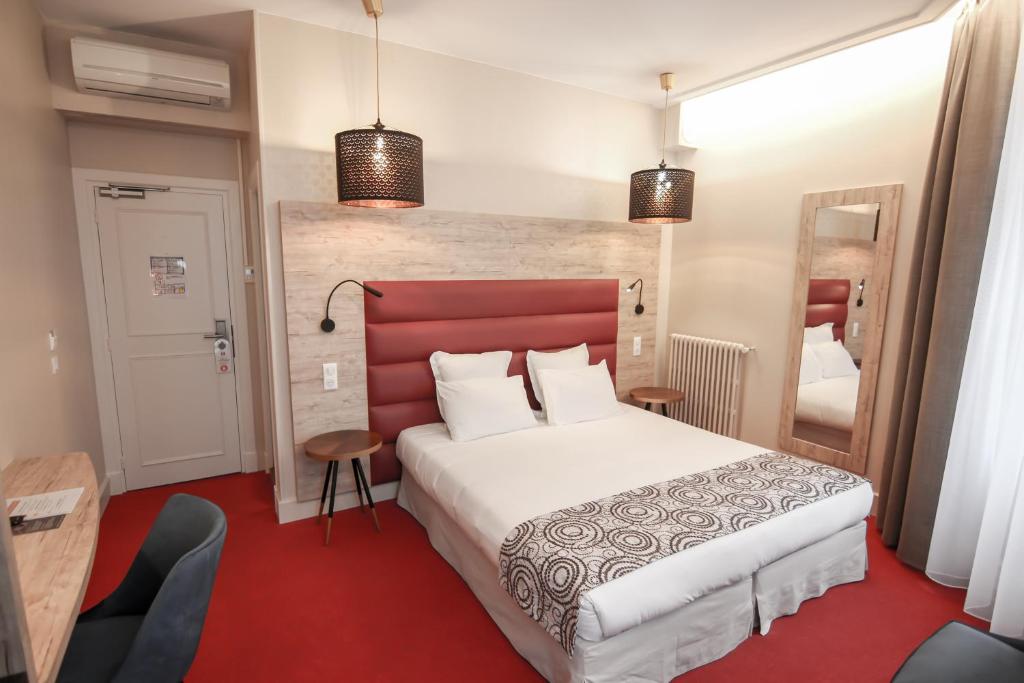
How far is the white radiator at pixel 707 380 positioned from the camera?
3740 millimetres

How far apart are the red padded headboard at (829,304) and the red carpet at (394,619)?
121cm

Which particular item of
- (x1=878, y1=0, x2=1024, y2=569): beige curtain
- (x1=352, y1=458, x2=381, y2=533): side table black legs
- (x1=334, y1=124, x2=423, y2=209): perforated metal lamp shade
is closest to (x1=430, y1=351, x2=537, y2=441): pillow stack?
(x1=352, y1=458, x2=381, y2=533): side table black legs

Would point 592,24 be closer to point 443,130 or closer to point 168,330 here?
point 443,130

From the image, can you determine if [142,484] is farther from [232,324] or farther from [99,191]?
[99,191]

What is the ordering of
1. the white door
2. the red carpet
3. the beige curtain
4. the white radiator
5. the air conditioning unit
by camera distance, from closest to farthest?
the red carpet < the beige curtain < the air conditioning unit < the white door < the white radiator

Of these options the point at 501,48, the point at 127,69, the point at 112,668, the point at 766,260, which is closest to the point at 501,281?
the point at 501,48

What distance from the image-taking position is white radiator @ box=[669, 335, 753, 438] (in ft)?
12.3

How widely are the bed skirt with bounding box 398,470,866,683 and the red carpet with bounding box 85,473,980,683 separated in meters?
0.06

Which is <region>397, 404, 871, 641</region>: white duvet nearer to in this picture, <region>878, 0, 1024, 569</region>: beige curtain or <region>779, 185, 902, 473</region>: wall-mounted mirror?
<region>878, 0, 1024, 569</region>: beige curtain

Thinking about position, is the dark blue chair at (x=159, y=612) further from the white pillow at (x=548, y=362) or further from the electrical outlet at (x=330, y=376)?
the white pillow at (x=548, y=362)

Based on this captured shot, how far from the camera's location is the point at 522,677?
6.25 ft

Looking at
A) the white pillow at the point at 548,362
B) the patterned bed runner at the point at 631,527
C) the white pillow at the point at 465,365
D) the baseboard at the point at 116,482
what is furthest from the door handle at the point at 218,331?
the patterned bed runner at the point at 631,527

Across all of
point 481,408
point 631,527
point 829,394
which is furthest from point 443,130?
point 829,394

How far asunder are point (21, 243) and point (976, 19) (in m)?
4.28
